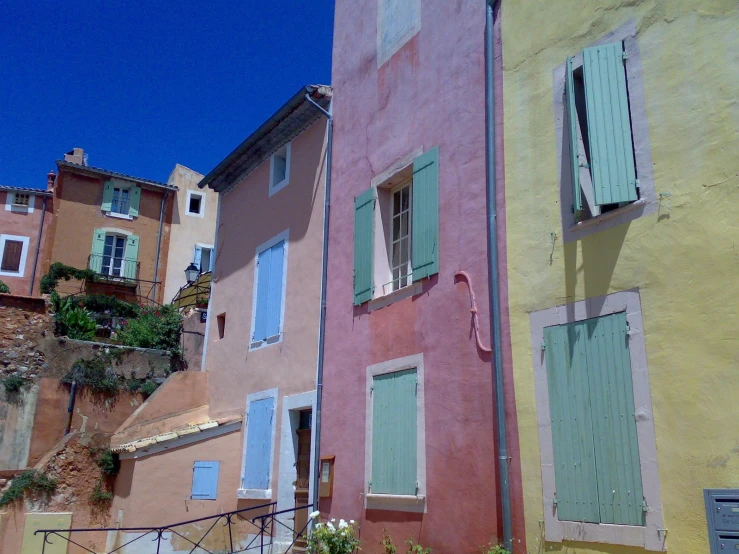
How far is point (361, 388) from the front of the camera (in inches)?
362

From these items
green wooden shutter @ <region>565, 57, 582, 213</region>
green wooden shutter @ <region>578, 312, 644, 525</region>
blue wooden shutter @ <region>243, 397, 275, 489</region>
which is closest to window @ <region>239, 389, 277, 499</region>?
blue wooden shutter @ <region>243, 397, 275, 489</region>

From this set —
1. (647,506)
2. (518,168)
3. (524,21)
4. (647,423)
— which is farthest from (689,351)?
(524,21)

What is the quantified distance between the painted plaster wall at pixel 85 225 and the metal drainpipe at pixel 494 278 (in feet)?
67.5

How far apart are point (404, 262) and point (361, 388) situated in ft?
5.35

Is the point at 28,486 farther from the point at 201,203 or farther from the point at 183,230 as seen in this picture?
the point at 201,203

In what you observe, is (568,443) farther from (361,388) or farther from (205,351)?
(205,351)

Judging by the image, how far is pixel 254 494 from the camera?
11188 millimetres

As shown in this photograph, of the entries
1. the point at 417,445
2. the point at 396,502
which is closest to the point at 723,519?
the point at 417,445

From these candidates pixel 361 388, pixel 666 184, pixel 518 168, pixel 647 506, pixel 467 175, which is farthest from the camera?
pixel 361 388

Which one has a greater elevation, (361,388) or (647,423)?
(361,388)

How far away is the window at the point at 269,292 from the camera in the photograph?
11.8 metres

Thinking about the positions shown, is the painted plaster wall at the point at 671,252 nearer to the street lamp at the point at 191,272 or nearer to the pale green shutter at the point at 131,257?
the street lamp at the point at 191,272

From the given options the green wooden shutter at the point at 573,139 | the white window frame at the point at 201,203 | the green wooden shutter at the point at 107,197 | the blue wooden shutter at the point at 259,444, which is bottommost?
the blue wooden shutter at the point at 259,444

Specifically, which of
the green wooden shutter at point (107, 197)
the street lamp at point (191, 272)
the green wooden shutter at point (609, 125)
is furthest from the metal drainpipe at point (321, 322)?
the green wooden shutter at point (107, 197)
